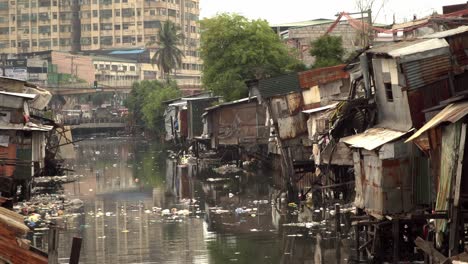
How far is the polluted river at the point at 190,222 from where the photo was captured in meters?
24.6

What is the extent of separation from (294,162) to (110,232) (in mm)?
9142

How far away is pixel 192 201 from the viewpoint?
37906 millimetres

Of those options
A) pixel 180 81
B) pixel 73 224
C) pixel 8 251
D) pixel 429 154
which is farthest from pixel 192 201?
pixel 180 81

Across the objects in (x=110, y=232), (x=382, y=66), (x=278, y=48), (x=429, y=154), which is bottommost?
(x=110, y=232)

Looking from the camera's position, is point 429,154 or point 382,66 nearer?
point 429,154

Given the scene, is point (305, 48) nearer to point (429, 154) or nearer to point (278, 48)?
point (278, 48)

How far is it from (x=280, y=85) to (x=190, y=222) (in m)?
9.38

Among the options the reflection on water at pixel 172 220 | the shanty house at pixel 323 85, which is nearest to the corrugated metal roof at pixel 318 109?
the shanty house at pixel 323 85

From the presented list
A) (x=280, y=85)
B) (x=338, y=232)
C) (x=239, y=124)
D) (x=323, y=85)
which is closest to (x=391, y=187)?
(x=338, y=232)

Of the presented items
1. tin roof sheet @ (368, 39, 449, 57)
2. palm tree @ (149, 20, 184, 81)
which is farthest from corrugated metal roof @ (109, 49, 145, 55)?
tin roof sheet @ (368, 39, 449, 57)

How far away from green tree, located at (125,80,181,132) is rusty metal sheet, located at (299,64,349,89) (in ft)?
175

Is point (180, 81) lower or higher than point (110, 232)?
higher

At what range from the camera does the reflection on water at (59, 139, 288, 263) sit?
24922 mm

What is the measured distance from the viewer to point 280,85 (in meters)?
38.3
